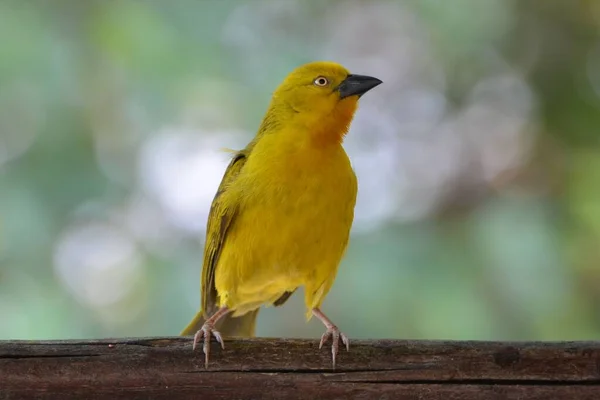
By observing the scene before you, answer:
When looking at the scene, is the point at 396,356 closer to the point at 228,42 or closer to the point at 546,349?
the point at 546,349

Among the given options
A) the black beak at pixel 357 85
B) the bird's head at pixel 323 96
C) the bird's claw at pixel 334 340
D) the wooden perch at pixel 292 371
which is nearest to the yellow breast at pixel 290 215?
the bird's head at pixel 323 96

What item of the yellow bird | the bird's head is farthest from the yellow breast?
the bird's head

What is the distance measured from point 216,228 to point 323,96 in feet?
2.11

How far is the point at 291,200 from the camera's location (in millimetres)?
2652

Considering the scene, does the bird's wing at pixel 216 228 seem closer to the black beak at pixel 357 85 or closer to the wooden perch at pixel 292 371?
the black beak at pixel 357 85

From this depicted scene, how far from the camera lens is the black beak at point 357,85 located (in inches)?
112

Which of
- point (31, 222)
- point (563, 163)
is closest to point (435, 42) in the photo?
point (563, 163)

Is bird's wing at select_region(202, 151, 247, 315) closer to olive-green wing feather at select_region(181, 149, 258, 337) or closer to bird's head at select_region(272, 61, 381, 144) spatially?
olive-green wing feather at select_region(181, 149, 258, 337)

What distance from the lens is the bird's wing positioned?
111 inches

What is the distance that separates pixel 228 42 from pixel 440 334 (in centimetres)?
192

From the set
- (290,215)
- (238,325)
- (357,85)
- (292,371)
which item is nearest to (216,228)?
(290,215)

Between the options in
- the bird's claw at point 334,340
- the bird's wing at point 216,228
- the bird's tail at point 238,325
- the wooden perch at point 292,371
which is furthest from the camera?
the bird's tail at point 238,325

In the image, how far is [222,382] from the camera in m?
2.12

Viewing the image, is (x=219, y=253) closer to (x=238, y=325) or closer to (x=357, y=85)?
(x=238, y=325)
